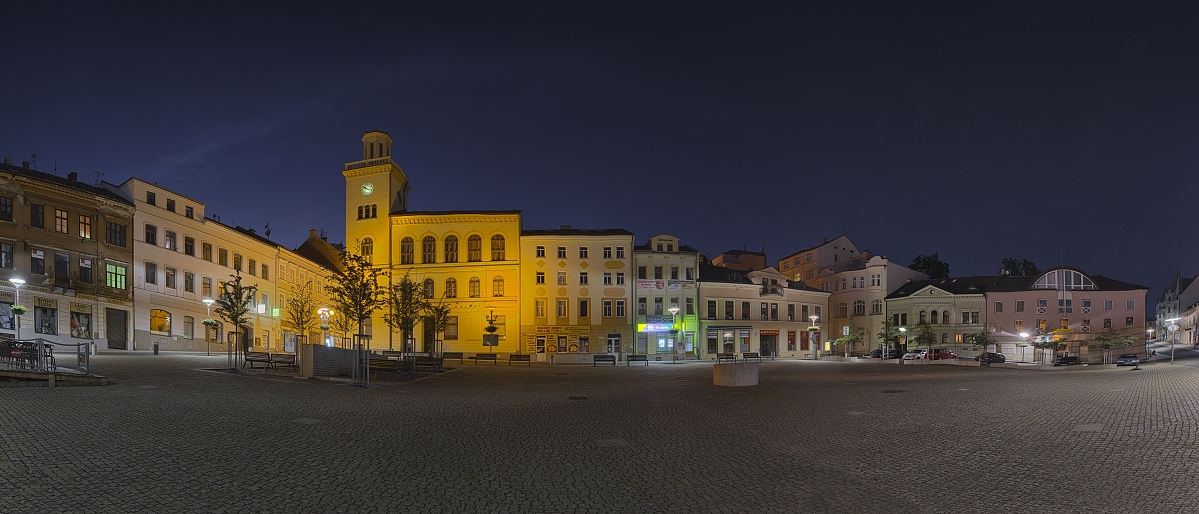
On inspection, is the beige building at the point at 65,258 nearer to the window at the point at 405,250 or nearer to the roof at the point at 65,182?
the roof at the point at 65,182

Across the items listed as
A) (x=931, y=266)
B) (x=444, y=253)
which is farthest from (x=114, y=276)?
(x=931, y=266)

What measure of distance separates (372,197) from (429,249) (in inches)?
279

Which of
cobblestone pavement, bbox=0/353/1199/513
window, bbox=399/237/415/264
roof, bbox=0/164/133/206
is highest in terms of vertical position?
roof, bbox=0/164/133/206

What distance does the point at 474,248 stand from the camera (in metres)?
64.2

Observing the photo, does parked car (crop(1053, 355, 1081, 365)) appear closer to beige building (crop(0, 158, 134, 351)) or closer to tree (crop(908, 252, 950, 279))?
tree (crop(908, 252, 950, 279))

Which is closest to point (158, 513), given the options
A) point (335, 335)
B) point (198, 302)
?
point (198, 302)

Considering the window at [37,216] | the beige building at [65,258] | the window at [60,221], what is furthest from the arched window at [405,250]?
the window at [37,216]

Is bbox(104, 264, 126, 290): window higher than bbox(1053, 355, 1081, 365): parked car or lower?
higher

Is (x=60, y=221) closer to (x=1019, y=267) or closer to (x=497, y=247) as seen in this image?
(x=497, y=247)

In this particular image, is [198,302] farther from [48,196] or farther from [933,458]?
[933,458]

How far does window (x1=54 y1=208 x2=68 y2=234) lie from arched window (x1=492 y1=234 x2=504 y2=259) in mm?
30564

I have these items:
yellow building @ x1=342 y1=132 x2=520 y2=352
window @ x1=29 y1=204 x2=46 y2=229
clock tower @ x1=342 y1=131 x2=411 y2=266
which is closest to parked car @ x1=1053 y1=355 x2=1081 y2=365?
yellow building @ x1=342 y1=132 x2=520 y2=352

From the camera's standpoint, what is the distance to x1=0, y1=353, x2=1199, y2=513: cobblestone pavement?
8.02 meters

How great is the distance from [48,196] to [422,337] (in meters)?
29.4
